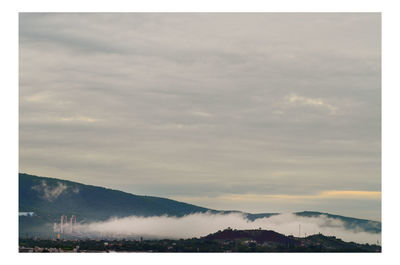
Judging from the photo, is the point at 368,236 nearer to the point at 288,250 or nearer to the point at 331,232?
the point at 331,232

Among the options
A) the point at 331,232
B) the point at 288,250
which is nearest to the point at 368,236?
the point at 331,232
